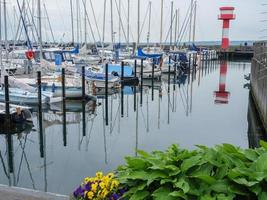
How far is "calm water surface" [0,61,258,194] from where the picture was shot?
10805mm

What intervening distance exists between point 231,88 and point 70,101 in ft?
57.8

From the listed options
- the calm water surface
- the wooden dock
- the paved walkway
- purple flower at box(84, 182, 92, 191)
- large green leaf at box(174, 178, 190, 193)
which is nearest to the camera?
large green leaf at box(174, 178, 190, 193)

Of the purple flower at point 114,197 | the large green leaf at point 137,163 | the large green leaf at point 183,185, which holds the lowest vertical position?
the purple flower at point 114,197

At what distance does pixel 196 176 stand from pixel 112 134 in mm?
13142

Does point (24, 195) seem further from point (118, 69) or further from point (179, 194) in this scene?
point (118, 69)

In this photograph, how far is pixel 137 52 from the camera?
42.0m

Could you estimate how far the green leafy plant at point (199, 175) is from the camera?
2811 millimetres

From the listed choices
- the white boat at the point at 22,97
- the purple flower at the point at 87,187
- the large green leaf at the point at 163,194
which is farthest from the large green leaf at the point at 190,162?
the white boat at the point at 22,97

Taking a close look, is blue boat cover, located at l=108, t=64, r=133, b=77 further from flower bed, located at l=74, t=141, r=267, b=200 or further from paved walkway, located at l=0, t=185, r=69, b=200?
flower bed, located at l=74, t=141, r=267, b=200

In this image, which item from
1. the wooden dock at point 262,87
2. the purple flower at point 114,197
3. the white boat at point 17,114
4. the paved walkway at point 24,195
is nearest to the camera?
the purple flower at point 114,197

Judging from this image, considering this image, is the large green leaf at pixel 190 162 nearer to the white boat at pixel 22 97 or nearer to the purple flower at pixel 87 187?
the purple flower at pixel 87 187

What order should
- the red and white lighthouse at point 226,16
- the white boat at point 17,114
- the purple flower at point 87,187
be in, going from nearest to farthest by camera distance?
the purple flower at point 87,187 < the white boat at point 17,114 < the red and white lighthouse at point 226,16

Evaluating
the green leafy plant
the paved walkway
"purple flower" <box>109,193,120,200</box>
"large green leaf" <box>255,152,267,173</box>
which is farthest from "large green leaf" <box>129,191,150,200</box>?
the paved walkway

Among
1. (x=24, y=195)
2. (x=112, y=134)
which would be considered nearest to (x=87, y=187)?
(x=24, y=195)
